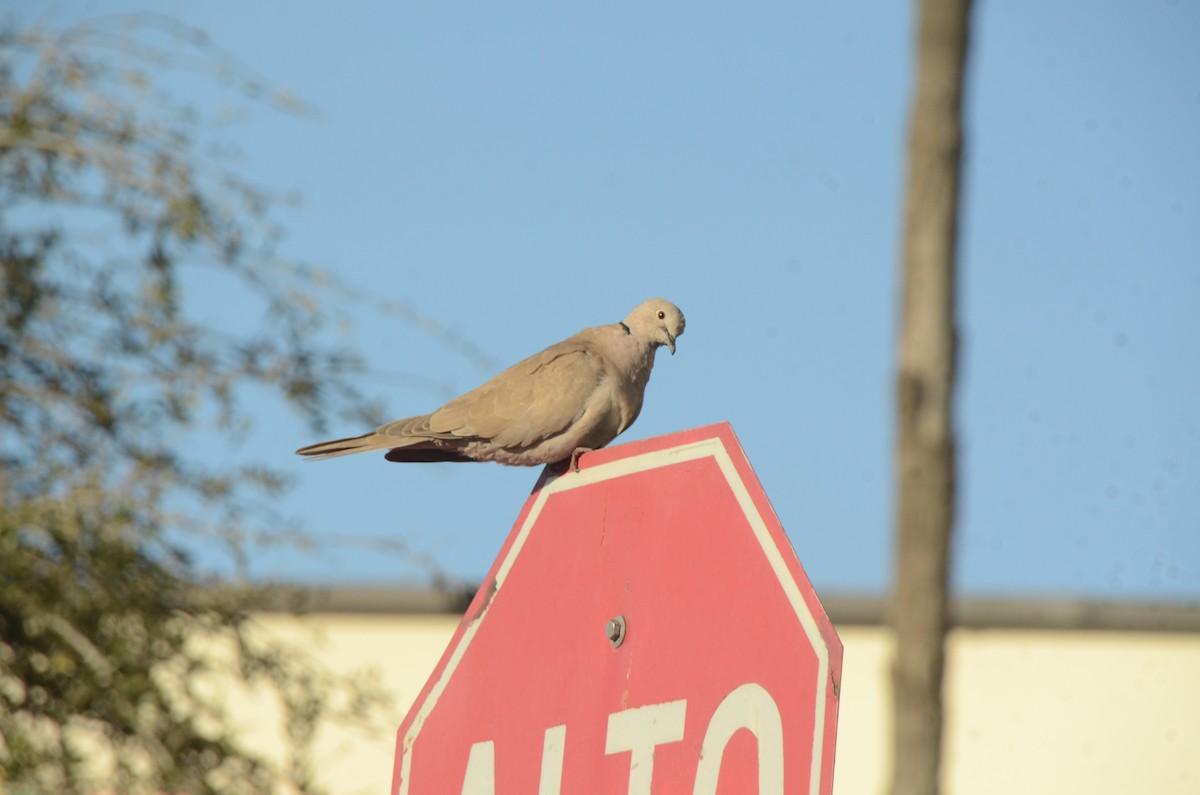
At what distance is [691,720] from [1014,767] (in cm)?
1002

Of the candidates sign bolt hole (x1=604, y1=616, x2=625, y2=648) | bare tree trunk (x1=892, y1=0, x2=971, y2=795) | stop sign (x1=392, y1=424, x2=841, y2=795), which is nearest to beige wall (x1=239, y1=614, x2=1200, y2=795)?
stop sign (x1=392, y1=424, x2=841, y2=795)

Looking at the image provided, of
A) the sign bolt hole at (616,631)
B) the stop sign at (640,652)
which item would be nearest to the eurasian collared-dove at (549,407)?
the stop sign at (640,652)

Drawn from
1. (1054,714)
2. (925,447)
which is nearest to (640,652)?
(925,447)

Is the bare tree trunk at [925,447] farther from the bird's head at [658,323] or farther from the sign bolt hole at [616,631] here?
the bird's head at [658,323]

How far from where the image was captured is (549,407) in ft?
13.5

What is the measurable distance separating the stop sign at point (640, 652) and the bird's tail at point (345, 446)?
1.61 m

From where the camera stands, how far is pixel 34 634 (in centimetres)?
521

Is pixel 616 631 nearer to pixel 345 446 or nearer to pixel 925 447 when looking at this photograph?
pixel 925 447

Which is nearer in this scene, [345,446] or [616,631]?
[616,631]

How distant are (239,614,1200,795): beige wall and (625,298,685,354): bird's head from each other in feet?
23.8

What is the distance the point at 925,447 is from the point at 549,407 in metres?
1.96

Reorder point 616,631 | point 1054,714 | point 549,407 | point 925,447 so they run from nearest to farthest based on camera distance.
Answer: point 925,447
point 616,631
point 549,407
point 1054,714

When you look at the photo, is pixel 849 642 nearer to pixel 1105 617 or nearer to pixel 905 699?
pixel 1105 617

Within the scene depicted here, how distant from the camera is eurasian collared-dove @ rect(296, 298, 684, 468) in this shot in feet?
13.5
